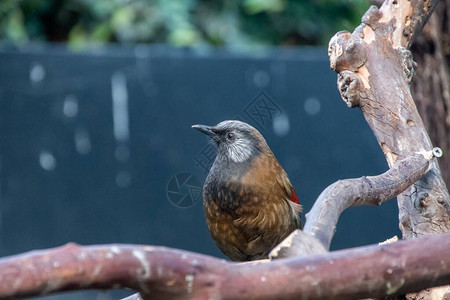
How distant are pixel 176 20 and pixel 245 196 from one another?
146 inches

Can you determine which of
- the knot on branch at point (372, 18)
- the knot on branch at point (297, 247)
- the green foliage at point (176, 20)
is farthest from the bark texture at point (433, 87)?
the green foliage at point (176, 20)

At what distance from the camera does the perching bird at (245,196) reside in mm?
3057

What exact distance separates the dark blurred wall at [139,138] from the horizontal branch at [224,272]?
3.56 meters

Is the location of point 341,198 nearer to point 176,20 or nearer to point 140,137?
point 140,137

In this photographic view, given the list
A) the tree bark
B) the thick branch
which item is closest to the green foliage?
the tree bark

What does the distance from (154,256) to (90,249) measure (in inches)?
5.0

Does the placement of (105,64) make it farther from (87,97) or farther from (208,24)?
(208,24)

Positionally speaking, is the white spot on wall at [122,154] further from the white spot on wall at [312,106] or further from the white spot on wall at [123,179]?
the white spot on wall at [312,106]

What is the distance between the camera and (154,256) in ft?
4.24

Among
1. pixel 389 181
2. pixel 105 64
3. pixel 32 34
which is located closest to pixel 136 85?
pixel 105 64

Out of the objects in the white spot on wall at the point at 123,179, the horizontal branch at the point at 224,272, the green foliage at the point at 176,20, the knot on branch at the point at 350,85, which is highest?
the green foliage at the point at 176,20

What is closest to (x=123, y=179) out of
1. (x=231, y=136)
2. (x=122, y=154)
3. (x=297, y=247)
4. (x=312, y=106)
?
(x=122, y=154)

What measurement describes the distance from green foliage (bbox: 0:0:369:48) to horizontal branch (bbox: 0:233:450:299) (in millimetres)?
5022

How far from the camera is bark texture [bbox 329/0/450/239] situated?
238 cm
